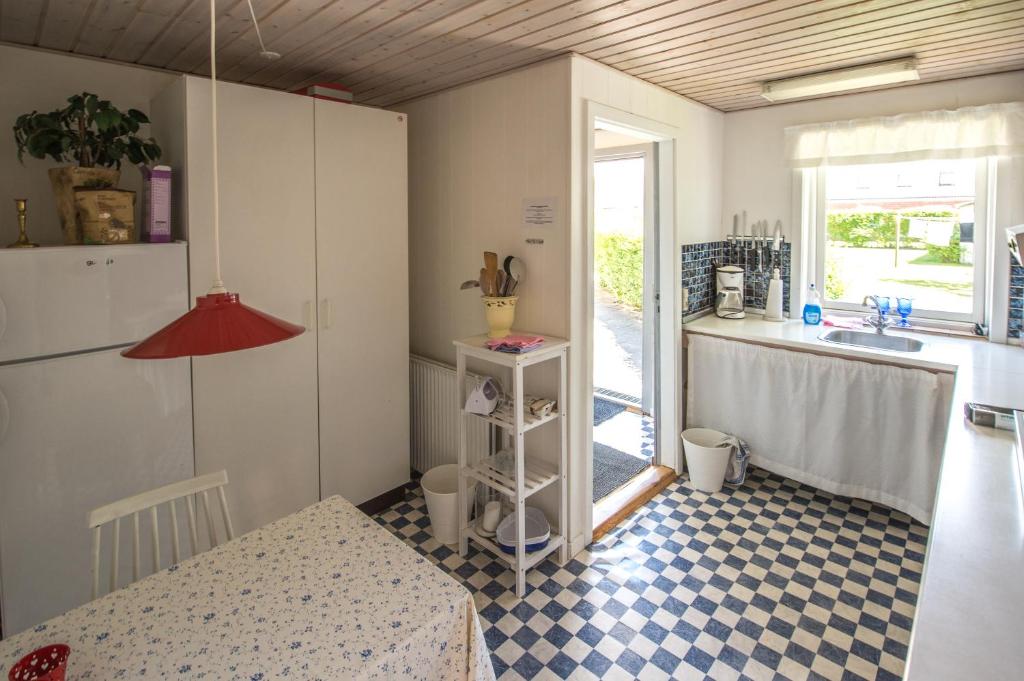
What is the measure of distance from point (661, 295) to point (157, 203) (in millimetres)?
2493

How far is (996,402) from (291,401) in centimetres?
271

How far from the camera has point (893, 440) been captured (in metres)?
2.68

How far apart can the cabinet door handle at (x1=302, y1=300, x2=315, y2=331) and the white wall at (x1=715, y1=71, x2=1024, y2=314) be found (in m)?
2.53

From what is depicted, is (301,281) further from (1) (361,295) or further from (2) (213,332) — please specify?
(2) (213,332)

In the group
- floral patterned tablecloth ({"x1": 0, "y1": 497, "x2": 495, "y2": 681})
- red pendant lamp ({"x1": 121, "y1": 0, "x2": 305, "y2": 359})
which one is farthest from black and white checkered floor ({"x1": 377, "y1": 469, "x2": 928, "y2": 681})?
red pendant lamp ({"x1": 121, "y1": 0, "x2": 305, "y2": 359})

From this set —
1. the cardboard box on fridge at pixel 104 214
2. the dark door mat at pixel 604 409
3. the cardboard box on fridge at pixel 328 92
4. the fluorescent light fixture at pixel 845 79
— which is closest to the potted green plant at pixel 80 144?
the cardboard box on fridge at pixel 104 214

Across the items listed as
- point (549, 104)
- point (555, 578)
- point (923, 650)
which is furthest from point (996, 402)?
point (549, 104)

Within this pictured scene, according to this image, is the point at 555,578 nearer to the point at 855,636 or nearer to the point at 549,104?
the point at 855,636

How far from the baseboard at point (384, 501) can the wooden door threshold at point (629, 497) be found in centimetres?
105

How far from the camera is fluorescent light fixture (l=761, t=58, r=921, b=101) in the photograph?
8.04ft

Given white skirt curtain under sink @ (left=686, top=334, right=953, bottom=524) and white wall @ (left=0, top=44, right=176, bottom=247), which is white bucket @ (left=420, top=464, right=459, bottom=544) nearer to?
white skirt curtain under sink @ (left=686, top=334, right=953, bottom=524)

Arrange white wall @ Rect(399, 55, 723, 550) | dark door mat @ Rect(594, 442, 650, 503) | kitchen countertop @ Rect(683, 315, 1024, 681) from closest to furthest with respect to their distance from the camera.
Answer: kitchen countertop @ Rect(683, 315, 1024, 681) → white wall @ Rect(399, 55, 723, 550) → dark door mat @ Rect(594, 442, 650, 503)

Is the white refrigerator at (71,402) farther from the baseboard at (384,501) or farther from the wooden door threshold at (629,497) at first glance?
the wooden door threshold at (629,497)

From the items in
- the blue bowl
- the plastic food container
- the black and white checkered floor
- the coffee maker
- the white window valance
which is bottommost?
the black and white checkered floor
